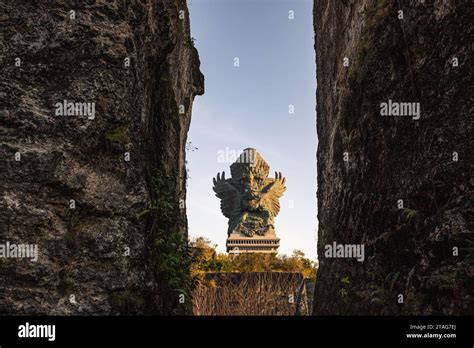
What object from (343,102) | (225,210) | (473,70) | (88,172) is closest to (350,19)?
(343,102)

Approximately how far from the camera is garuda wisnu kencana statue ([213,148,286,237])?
1409 inches

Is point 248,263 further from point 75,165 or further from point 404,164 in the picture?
point 75,165

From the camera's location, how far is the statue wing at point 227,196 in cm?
3694

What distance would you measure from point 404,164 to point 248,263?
583 inches

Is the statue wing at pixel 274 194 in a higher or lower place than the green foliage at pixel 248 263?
higher

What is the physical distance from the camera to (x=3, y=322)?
5.64 meters

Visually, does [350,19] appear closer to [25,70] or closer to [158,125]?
[158,125]

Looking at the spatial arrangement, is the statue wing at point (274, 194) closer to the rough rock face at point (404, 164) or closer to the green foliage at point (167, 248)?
the rough rock face at point (404, 164)

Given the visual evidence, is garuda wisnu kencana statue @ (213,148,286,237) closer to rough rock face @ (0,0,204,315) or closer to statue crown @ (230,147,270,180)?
statue crown @ (230,147,270,180)

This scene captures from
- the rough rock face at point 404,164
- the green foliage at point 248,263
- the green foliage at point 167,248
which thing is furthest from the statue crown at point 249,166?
the green foliage at point 167,248

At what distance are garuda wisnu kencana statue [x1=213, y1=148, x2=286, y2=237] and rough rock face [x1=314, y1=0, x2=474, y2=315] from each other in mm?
21055

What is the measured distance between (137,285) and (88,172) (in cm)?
201

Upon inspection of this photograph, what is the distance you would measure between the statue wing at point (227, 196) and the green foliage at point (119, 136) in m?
29.1

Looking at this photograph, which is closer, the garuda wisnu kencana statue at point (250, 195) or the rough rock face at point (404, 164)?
the rough rock face at point (404, 164)
